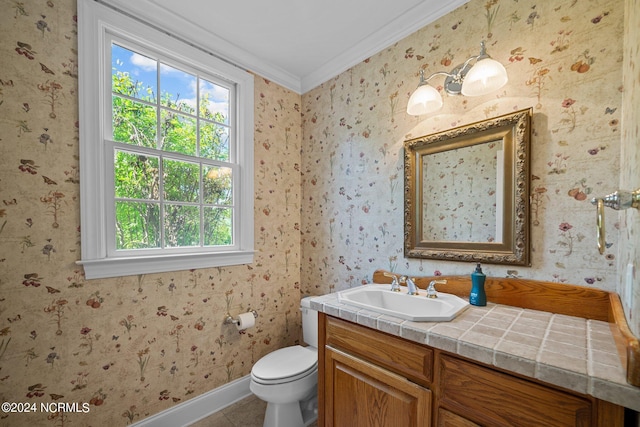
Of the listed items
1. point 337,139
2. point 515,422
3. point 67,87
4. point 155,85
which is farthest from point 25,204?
point 515,422

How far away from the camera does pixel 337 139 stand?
2109mm

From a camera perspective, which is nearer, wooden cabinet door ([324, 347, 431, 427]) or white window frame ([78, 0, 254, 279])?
wooden cabinet door ([324, 347, 431, 427])

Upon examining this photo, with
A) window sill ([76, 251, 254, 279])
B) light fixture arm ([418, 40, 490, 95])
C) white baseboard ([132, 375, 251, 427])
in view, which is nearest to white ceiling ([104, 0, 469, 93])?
light fixture arm ([418, 40, 490, 95])

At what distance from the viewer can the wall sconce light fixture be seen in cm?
122

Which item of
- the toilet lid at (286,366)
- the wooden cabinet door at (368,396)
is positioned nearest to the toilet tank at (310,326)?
the toilet lid at (286,366)

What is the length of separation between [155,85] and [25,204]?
983mm

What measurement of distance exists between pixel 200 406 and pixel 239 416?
0.90 feet

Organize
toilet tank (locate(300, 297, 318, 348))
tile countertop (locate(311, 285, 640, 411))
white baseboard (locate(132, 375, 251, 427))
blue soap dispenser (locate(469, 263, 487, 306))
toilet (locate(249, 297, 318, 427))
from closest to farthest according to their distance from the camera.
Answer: tile countertop (locate(311, 285, 640, 411)) < blue soap dispenser (locate(469, 263, 487, 306)) < toilet (locate(249, 297, 318, 427)) < white baseboard (locate(132, 375, 251, 427)) < toilet tank (locate(300, 297, 318, 348))

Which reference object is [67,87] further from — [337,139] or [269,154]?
[337,139]

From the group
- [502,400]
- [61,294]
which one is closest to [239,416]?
[61,294]

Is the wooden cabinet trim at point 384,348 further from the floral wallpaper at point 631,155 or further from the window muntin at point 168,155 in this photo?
the window muntin at point 168,155

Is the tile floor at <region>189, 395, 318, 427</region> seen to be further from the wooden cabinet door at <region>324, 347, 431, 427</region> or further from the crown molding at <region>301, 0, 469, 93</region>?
the crown molding at <region>301, 0, 469, 93</region>

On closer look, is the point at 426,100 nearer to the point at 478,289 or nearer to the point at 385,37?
the point at 385,37

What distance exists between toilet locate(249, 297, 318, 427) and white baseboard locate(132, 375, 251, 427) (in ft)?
1.49
